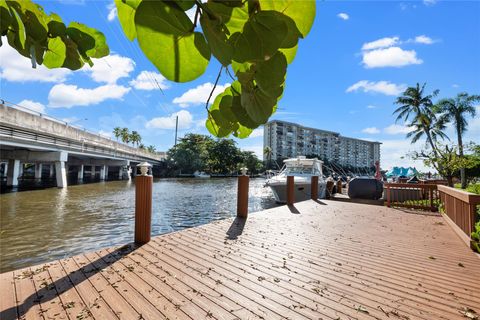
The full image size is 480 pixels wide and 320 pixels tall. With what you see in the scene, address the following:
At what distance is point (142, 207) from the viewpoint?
5.34 metres

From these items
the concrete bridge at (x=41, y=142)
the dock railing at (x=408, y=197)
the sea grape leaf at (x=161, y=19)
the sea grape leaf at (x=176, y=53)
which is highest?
the concrete bridge at (x=41, y=142)

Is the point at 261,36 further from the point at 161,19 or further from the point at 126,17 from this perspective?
the point at 126,17

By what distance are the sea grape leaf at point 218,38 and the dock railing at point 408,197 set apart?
11.9m

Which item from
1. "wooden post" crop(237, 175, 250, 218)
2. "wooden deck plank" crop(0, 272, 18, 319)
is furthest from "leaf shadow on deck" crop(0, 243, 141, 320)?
"wooden post" crop(237, 175, 250, 218)

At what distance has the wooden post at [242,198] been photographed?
8.23 m

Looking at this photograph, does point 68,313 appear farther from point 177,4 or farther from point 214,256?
point 177,4

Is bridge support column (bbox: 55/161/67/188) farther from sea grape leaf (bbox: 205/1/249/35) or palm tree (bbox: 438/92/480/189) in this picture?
palm tree (bbox: 438/92/480/189)

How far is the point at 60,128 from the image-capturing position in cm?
2384

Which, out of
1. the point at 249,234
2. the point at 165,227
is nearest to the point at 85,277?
the point at 249,234

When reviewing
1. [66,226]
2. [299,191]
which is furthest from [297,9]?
[299,191]

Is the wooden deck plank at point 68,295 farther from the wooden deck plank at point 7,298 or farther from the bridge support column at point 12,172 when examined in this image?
the bridge support column at point 12,172

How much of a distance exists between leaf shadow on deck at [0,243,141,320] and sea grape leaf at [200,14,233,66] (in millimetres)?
3432

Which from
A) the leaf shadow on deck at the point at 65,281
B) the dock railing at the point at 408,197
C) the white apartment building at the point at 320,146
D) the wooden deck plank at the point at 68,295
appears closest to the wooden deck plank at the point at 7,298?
the leaf shadow on deck at the point at 65,281

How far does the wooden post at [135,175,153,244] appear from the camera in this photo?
525 cm
